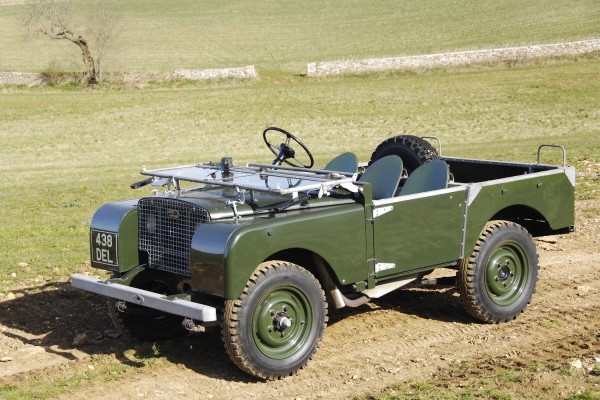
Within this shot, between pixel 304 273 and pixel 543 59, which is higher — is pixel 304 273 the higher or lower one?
the lower one

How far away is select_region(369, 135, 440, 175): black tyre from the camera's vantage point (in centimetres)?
871

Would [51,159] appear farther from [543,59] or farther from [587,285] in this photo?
[543,59]

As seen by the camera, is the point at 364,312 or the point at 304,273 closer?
the point at 304,273

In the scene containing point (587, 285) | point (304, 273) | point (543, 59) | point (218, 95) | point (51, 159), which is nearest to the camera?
point (304, 273)

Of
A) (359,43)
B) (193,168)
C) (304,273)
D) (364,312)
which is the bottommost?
(364,312)

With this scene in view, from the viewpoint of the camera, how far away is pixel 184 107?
35.6 meters

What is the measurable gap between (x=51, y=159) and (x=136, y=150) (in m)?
2.55

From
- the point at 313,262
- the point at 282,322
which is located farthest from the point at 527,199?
the point at 282,322

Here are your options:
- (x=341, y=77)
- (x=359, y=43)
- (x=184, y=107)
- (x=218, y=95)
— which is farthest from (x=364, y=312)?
(x=359, y=43)

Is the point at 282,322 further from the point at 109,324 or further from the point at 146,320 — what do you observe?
the point at 109,324

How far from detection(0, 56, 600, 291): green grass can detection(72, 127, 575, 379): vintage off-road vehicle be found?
4071 millimetres

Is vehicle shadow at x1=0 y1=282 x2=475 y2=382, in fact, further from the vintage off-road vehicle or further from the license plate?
the license plate

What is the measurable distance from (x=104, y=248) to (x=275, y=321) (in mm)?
1617

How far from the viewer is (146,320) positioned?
7.58 metres
